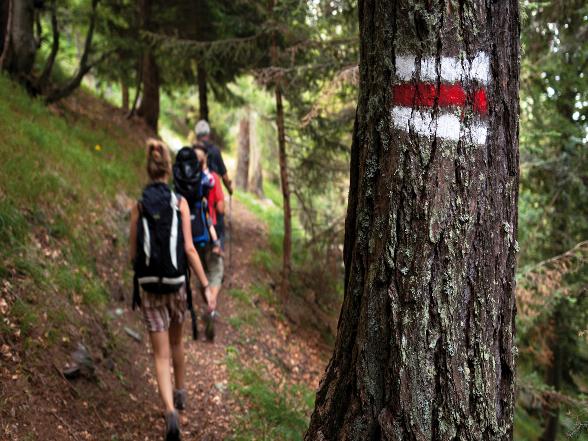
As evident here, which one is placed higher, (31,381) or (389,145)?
(389,145)

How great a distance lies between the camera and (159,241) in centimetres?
394

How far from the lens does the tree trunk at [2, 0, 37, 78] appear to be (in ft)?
26.1

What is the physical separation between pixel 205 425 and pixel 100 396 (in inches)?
40.0

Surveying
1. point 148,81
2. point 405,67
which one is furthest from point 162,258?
point 148,81

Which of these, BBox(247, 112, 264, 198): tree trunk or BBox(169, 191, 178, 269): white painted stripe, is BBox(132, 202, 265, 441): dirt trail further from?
BBox(247, 112, 264, 198): tree trunk

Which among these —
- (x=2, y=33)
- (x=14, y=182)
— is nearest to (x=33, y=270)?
(x=14, y=182)

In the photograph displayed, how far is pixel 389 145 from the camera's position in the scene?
213cm

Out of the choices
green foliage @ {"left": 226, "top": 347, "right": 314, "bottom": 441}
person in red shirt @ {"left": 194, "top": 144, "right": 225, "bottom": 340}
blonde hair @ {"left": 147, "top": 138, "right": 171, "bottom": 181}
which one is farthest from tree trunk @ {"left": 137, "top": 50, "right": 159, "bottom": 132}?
blonde hair @ {"left": 147, "top": 138, "right": 171, "bottom": 181}

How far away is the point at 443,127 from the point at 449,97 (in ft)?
0.40

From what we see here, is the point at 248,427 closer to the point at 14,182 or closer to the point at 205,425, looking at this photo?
the point at 205,425

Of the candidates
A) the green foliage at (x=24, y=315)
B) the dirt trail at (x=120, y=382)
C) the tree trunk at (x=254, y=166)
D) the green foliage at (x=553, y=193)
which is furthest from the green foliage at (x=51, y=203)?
the tree trunk at (x=254, y=166)

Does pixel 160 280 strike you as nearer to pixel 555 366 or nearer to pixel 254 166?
pixel 555 366

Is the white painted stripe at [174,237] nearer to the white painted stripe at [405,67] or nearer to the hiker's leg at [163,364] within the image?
the hiker's leg at [163,364]

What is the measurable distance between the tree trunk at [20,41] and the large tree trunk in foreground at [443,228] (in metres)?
7.70
